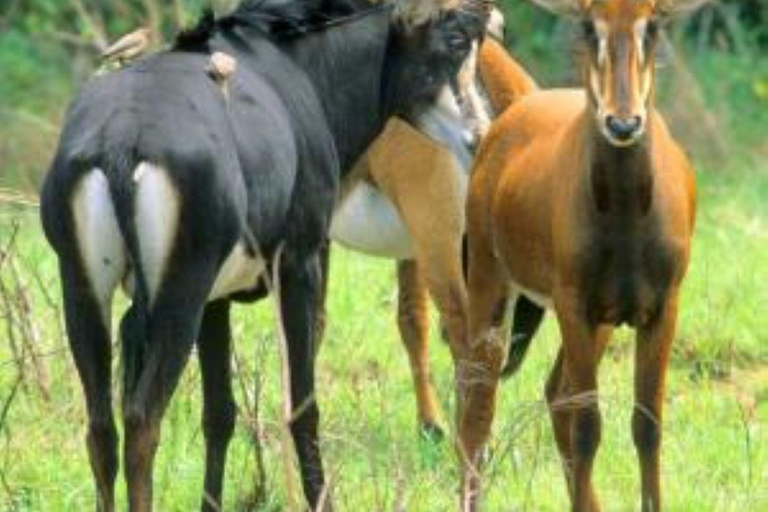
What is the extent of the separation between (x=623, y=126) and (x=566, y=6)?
0.62 meters

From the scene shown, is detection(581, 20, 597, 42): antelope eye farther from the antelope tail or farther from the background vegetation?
the antelope tail

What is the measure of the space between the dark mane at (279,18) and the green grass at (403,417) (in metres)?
0.92

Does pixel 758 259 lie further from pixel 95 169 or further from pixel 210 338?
pixel 95 169

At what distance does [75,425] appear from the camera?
29.8 feet

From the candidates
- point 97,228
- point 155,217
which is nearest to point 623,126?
point 155,217

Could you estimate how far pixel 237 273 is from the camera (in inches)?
281

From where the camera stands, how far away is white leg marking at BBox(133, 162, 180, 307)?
6.55m

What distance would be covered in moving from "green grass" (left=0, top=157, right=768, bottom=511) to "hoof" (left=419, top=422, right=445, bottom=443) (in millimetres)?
63

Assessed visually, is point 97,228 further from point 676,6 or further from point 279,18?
point 676,6

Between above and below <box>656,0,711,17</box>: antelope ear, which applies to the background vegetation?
below

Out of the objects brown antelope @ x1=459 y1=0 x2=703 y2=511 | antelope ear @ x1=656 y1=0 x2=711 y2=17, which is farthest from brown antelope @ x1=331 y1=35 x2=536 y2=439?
antelope ear @ x1=656 y1=0 x2=711 y2=17

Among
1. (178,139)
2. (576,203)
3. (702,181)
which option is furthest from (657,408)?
(702,181)

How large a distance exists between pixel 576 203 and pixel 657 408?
2.17 ft

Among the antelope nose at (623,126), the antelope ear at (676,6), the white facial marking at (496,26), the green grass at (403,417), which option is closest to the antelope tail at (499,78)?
the white facial marking at (496,26)
